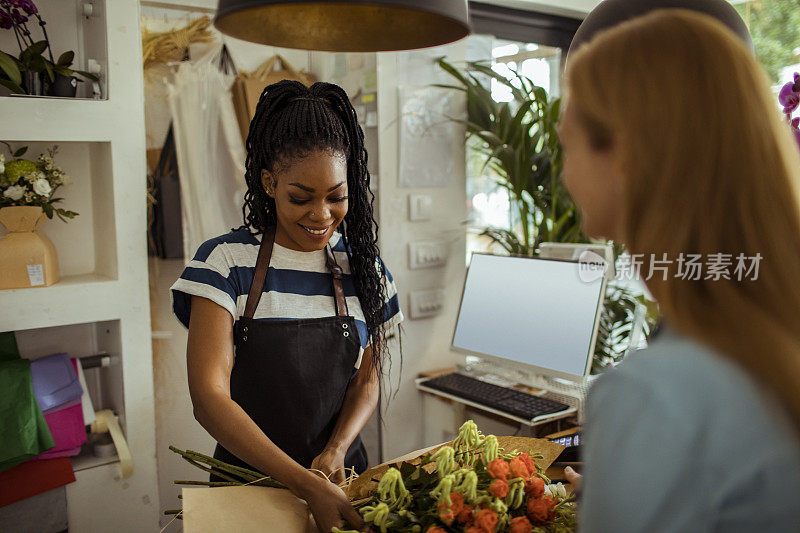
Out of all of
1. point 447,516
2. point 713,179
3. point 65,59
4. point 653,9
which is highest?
point 65,59

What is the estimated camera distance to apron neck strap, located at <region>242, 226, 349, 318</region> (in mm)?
1398

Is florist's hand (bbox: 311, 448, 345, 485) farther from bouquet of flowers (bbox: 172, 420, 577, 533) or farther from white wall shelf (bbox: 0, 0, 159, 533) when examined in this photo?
white wall shelf (bbox: 0, 0, 159, 533)

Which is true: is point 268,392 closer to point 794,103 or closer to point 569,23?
point 794,103

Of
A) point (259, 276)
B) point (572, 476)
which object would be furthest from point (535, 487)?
point (259, 276)

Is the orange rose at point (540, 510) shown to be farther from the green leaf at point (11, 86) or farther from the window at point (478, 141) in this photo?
the window at point (478, 141)

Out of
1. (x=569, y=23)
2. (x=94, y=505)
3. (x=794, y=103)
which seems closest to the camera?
(x=794, y=103)

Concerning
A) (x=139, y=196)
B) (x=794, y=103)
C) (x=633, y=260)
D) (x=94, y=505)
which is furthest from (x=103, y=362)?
(x=794, y=103)

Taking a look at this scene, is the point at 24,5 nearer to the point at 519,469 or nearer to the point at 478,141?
the point at 519,469

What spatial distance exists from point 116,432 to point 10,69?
1.07 meters

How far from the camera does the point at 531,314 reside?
241 centimetres

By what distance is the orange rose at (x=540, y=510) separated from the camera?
3.20ft

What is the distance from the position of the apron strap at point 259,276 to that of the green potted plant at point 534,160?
4.76ft

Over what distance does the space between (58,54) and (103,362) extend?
970 millimetres

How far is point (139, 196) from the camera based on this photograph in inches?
76.4
